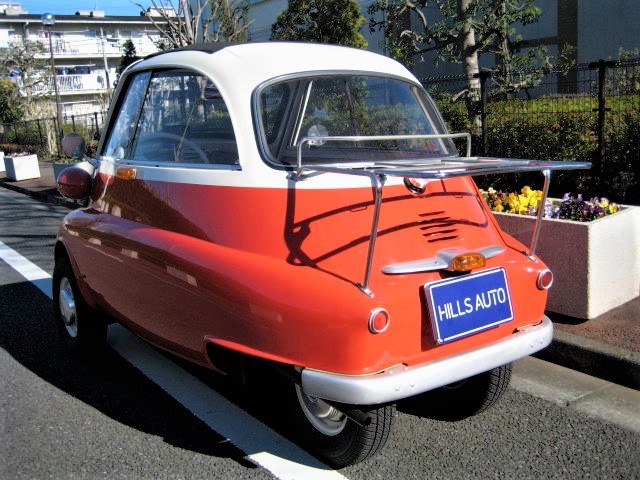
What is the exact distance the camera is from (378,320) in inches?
100

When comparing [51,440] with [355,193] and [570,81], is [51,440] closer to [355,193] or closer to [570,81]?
[355,193]

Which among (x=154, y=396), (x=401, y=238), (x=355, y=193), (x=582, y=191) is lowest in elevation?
(x=154, y=396)

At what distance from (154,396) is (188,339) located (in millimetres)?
904

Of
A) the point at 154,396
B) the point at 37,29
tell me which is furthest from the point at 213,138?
the point at 37,29

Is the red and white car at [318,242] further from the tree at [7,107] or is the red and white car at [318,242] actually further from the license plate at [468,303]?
the tree at [7,107]

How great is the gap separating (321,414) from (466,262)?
1.01 m

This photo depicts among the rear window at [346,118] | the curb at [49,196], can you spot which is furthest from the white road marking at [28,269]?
the rear window at [346,118]

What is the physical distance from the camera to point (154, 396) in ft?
12.8

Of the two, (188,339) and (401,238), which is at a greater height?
(401,238)

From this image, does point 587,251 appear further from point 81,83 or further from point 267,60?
point 81,83

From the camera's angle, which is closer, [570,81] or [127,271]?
[127,271]

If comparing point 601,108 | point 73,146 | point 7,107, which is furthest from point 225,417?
point 7,107

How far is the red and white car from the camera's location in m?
2.63

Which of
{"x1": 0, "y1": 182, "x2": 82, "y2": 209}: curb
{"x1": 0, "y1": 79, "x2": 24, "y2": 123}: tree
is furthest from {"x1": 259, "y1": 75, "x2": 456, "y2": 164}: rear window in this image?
{"x1": 0, "y1": 79, "x2": 24, "y2": 123}: tree
